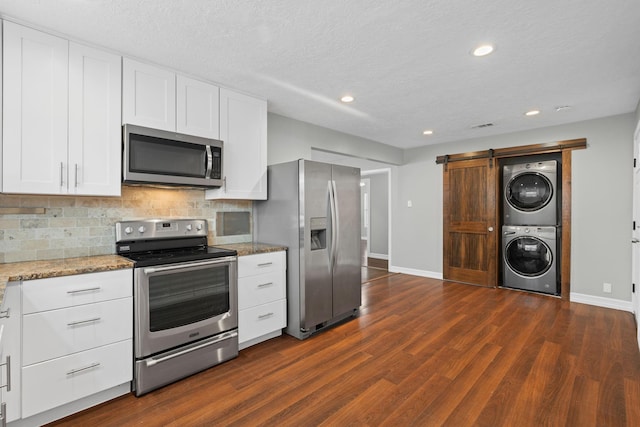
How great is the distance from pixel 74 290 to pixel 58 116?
116cm

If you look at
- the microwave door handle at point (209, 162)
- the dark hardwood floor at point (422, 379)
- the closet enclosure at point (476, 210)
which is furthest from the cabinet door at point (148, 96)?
the closet enclosure at point (476, 210)

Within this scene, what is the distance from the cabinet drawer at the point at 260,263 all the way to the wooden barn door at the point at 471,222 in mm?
3441

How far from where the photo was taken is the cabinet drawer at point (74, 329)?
1779 millimetres

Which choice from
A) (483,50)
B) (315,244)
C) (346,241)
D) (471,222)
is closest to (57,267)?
(315,244)

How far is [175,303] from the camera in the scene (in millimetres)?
2336

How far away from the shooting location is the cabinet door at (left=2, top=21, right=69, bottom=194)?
1.93 meters

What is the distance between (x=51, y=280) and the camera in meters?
1.84

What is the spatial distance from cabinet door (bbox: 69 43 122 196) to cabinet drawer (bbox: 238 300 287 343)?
145 cm

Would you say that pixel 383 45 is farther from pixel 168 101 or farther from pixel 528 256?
pixel 528 256

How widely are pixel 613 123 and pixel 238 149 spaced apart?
14.9ft

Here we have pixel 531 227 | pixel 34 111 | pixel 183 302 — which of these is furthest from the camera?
pixel 531 227

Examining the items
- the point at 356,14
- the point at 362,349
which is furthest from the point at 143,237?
the point at 356,14

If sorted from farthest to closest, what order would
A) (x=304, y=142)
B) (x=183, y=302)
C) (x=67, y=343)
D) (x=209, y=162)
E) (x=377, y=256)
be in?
(x=377, y=256), (x=304, y=142), (x=209, y=162), (x=183, y=302), (x=67, y=343)

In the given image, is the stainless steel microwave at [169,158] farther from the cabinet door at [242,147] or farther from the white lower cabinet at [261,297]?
the white lower cabinet at [261,297]
